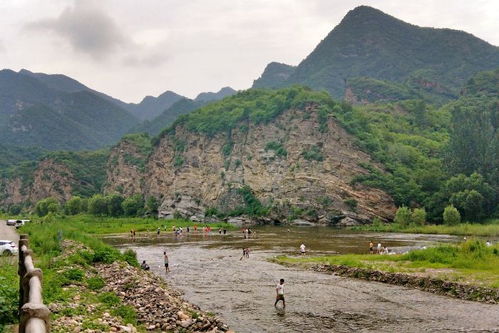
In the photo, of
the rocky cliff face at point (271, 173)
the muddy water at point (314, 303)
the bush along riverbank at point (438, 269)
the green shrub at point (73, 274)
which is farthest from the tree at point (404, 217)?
the green shrub at point (73, 274)

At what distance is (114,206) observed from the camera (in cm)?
16188

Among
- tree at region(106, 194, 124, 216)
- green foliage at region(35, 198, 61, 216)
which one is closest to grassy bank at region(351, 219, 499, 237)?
tree at region(106, 194, 124, 216)

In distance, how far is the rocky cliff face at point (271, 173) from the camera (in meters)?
131

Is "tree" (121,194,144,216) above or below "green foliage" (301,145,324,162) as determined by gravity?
below

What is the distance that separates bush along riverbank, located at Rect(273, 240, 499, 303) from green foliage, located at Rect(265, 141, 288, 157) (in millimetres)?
104248

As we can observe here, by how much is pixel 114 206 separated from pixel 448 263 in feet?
452

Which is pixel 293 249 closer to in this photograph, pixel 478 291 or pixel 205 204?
pixel 478 291

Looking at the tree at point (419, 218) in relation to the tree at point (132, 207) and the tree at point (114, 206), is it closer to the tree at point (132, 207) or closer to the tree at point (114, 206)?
the tree at point (132, 207)

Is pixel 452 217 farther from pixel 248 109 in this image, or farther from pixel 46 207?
pixel 46 207

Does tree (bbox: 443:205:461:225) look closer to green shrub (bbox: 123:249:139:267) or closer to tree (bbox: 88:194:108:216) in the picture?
green shrub (bbox: 123:249:139:267)

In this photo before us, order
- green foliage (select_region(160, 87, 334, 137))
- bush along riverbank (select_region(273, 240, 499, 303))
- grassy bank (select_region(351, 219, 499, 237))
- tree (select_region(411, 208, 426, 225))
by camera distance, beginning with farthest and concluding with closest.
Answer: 1. green foliage (select_region(160, 87, 334, 137))
2. tree (select_region(411, 208, 426, 225))
3. grassy bank (select_region(351, 219, 499, 237))
4. bush along riverbank (select_region(273, 240, 499, 303))

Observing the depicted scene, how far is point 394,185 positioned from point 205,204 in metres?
62.3

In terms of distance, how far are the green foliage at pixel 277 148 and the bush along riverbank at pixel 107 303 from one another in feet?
392

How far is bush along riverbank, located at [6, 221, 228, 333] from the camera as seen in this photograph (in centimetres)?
1822
